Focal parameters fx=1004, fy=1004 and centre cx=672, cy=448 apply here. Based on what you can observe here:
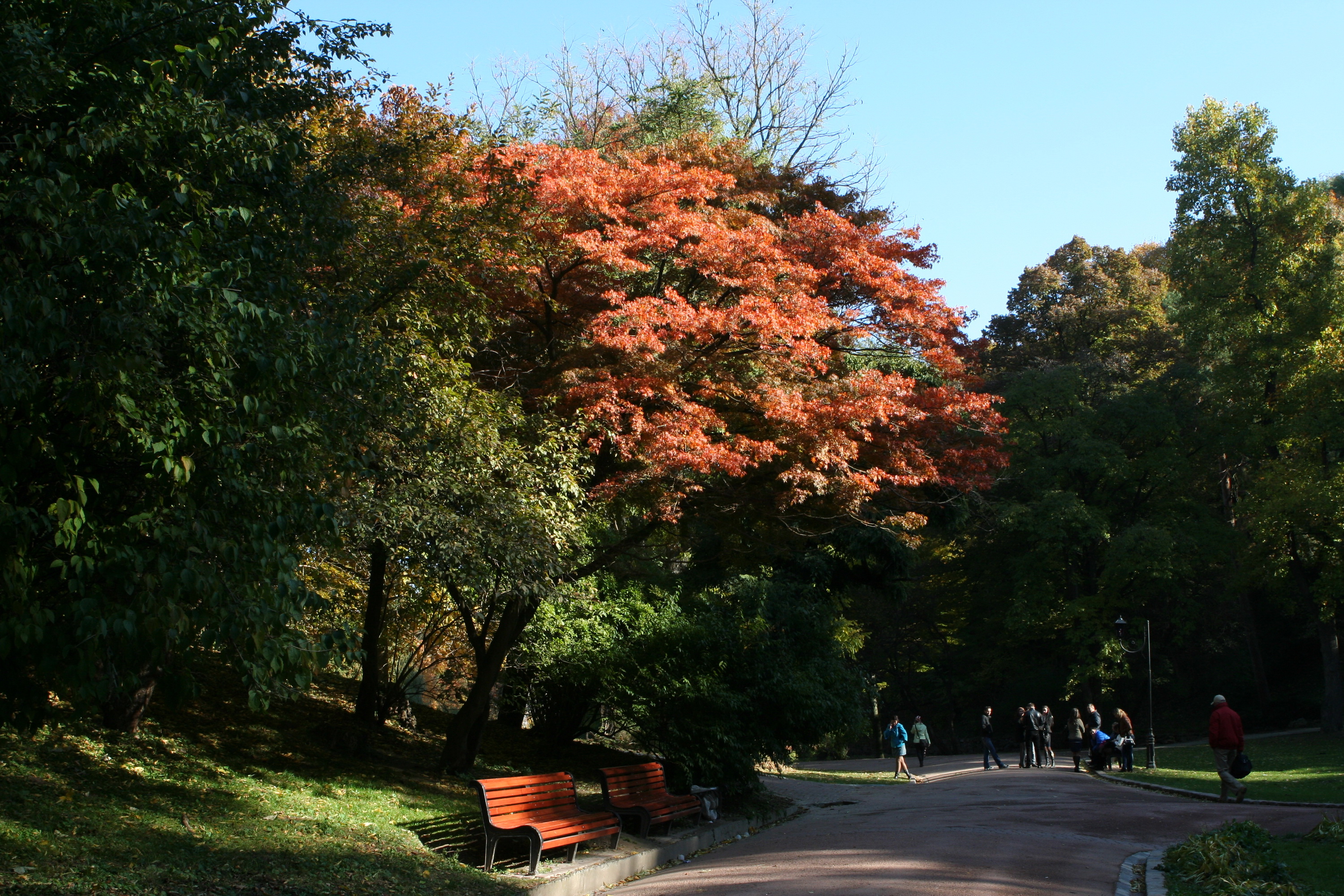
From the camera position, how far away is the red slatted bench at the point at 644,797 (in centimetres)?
1070

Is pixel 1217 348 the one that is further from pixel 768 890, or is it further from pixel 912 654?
pixel 768 890

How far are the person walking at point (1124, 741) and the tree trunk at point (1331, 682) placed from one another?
11012 millimetres

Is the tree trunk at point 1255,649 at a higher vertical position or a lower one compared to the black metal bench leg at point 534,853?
higher

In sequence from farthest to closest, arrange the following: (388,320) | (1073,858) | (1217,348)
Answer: (1217,348) → (388,320) → (1073,858)

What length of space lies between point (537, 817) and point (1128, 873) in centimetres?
515

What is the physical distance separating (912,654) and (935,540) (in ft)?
37.1

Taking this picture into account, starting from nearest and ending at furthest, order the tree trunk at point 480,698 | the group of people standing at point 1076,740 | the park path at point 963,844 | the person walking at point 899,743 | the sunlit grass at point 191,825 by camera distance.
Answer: the sunlit grass at point 191,825, the park path at point 963,844, the tree trunk at point 480,698, the group of people standing at point 1076,740, the person walking at point 899,743

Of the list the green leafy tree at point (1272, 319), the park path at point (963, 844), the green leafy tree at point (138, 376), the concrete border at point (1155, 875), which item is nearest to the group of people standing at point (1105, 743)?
the park path at point (963, 844)

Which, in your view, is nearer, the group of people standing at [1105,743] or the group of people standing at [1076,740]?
the group of people standing at [1105,743]

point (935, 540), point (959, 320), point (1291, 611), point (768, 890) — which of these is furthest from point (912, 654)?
point (768, 890)

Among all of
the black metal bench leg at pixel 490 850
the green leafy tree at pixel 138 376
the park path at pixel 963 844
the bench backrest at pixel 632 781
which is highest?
the green leafy tree at pixel 138 376

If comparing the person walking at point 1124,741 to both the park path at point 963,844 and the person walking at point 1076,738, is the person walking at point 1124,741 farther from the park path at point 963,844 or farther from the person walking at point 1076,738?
the park path at point 963,844

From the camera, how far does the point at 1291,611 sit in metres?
32.2

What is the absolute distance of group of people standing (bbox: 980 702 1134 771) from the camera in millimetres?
21938
